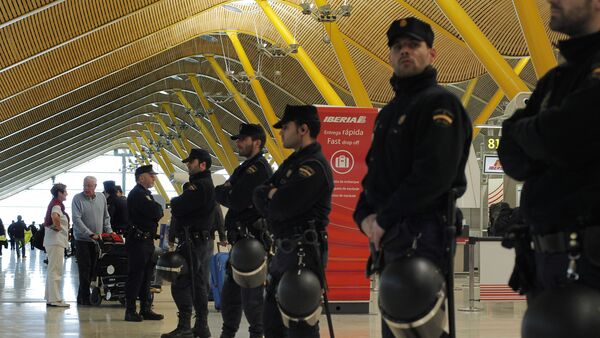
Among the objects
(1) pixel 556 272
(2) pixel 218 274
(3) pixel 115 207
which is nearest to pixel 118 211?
(3) pixel 115 207

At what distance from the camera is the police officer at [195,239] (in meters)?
8.99

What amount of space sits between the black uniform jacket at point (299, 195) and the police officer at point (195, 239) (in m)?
2.84

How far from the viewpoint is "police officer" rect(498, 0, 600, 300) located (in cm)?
302

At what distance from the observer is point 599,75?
3.05 meters

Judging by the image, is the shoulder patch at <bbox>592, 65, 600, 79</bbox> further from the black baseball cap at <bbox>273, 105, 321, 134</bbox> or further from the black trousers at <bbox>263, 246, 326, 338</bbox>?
the black baseball cap at <bbox>273, 105, 321, 134</bbox>

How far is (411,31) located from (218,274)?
9.57m

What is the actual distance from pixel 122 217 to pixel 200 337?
656cm

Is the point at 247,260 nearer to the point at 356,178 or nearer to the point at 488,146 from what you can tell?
the point at 356,178

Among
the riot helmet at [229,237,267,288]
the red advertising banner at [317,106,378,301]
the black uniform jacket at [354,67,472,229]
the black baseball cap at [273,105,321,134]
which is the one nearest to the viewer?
the black uniform jacket at [354,67,472,229]

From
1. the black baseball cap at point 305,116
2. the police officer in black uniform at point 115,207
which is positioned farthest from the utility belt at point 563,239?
the police officer in black uniform at point 115,207

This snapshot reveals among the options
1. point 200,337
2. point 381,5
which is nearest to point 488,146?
point 381,5

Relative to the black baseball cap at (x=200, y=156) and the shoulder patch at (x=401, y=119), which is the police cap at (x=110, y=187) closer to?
the black baseball cap at (x=200, y=156)

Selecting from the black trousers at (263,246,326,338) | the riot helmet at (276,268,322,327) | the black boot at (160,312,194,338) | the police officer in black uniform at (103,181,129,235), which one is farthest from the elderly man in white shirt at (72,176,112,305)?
the riot helmet at (276,268,322,327)

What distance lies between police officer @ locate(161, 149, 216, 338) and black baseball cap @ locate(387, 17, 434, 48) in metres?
4.90
